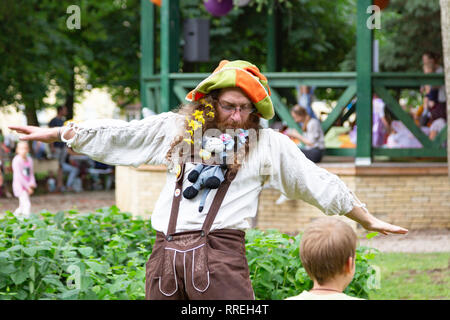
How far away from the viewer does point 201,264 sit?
300 centimetres

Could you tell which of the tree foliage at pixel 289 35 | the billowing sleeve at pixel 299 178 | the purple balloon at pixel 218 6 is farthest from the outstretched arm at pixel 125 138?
the tree foliage at pixel 289 35

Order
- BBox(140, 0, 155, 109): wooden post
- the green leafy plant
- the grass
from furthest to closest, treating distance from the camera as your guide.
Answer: BBox(140, 0, 155, 109): wooden post, the grass, the green leafy plant

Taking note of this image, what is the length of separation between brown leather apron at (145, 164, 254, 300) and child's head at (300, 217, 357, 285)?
42cm

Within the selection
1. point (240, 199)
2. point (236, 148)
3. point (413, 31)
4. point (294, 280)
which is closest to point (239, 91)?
point (236, 148)

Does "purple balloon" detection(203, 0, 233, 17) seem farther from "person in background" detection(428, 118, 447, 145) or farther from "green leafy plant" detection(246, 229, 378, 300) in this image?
"green leafy plant" detection(246, 229, 378, 300)

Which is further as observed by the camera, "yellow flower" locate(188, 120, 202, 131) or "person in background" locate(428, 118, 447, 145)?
"person in background" locate(428, 118, 447, 145)

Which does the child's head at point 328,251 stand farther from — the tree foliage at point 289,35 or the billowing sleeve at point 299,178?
the tree foliage at point 289,35

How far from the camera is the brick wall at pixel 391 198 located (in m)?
9.76

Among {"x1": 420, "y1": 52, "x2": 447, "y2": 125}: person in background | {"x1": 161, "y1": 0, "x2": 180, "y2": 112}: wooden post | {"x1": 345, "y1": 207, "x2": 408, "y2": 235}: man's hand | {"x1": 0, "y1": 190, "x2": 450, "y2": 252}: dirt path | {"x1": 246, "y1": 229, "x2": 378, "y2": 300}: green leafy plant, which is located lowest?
{"x1": 0, "y1": 190, "x2": 450, "y2": 252}: dirt path

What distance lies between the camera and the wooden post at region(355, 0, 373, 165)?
32.0 feet

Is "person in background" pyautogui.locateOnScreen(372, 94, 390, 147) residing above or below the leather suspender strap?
above

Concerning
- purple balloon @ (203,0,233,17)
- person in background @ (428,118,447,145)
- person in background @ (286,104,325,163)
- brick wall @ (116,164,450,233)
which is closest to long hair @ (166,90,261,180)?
brick wall @ (116,164,450,233)

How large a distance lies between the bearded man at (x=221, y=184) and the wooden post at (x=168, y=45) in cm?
714

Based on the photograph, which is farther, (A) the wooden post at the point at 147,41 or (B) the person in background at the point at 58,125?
(B) the person in background at the point at 58,125
